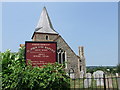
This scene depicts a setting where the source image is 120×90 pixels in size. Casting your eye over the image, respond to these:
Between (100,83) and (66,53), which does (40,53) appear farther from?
(66,53)

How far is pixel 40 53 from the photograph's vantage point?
397cm

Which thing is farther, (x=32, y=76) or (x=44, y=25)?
(x=44, y=25)

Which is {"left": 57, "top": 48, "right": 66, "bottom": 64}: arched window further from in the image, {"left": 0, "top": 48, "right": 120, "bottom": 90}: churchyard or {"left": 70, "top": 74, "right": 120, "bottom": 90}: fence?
{"left": 0, "top": 48, "right": 120, "bottom": 90}: churchyard

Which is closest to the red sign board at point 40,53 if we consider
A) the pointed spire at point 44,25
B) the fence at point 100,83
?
the fence at point 100,83

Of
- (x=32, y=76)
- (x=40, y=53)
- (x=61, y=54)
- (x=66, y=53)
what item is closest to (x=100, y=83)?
(x=40, y=53)

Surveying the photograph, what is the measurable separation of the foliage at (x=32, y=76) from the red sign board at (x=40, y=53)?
22 centimetres

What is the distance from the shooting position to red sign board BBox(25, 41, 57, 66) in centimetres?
396

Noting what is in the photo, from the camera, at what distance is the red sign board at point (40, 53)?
396 centimetres

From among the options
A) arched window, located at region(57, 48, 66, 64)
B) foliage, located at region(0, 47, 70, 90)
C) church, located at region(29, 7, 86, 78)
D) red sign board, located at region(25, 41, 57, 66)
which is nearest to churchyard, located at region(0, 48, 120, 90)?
foliage, located at region(0, 47, 70, 90)

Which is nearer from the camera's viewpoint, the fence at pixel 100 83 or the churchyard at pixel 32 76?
the churchyard at pixel 32 76

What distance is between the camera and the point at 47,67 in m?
3.74

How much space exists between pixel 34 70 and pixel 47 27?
2074cm

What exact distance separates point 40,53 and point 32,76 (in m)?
0.71

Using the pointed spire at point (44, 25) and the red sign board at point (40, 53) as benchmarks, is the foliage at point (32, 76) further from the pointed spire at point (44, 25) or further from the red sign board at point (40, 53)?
the pointed spire at point (44, 25)
